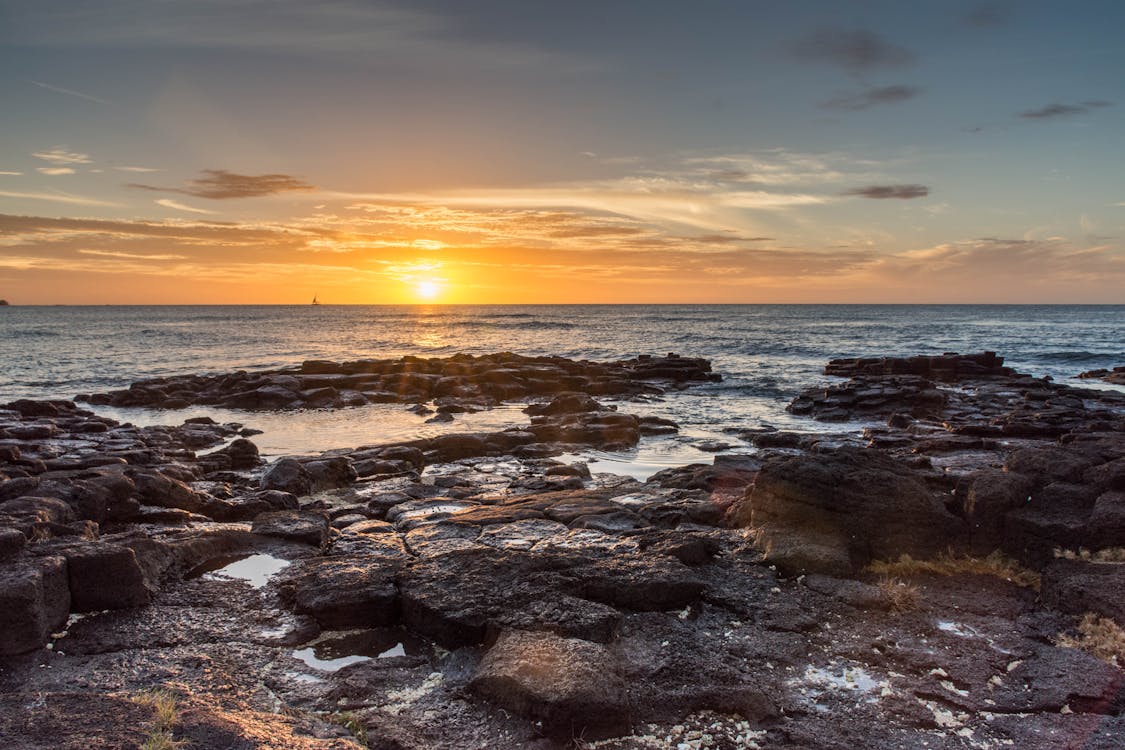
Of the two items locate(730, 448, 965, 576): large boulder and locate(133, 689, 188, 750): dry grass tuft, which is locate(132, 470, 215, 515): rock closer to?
locate(133, 689, 188, 750): dry grass tuft

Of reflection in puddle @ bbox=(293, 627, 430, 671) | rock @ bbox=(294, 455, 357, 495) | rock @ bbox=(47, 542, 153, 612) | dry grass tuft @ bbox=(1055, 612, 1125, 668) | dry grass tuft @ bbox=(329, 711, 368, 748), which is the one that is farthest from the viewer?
rock @ bbox=(294, 455, 357, 495)

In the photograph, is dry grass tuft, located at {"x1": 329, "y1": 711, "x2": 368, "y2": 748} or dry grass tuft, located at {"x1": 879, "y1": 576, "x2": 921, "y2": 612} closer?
dry grass tuft, located at {"x1": 329, "y1": 711, "x2": 368, "y2": 748}

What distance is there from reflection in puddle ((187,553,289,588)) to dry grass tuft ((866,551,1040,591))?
778cm

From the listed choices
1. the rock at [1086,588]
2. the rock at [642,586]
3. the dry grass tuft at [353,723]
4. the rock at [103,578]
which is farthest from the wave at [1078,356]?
the rock at [103,578]

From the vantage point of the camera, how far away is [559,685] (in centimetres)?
568

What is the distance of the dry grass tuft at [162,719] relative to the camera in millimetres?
4488

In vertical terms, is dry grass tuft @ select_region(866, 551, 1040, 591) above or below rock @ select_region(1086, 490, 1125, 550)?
below

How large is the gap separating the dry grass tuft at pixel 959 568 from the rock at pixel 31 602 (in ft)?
30.3

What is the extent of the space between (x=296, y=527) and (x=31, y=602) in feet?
13.2

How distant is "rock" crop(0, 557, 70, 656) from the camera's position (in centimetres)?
638

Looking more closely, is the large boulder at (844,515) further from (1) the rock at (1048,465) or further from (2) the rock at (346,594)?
(2) the rock at (346,594)

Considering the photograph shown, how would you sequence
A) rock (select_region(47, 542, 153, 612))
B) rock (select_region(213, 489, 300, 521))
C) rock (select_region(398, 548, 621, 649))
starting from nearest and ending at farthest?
rock (select_region(398, 548, 621, 649)), rock (select_region(47, 542, 153, 612)), rock (select_region(213, 489, 300, 521))

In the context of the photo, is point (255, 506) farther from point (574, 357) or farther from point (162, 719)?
point (574, 357)

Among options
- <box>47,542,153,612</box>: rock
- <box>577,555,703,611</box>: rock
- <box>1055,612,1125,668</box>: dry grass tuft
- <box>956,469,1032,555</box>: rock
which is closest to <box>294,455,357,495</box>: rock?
<box>47,542,153,612</box>: rock
